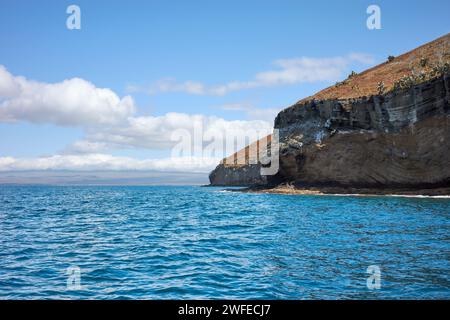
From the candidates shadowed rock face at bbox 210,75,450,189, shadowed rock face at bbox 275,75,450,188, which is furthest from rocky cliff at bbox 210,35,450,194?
shadowed rock face at bbox 275,75,450,188

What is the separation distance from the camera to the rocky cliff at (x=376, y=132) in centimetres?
6028

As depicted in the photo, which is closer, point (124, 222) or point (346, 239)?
point (346, 239)

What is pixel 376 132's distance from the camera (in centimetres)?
6700

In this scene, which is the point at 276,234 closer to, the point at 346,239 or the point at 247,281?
the point at 346,239

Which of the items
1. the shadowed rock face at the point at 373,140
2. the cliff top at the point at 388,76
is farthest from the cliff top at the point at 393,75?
the shadowed rock face at the point at 373,140

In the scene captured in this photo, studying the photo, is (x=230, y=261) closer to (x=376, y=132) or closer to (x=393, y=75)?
(x=376, y=132)

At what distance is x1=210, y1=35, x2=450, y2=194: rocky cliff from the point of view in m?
60.3

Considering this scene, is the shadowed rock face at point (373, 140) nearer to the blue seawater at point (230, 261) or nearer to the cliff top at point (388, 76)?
the cliff top at point (388, 76)

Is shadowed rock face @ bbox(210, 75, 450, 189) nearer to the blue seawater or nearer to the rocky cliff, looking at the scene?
the rocky cliff

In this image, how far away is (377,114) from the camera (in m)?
67.2

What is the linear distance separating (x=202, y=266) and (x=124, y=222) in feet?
59.5

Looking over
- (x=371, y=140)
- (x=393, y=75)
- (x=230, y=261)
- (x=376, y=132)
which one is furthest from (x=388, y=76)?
(x=230, y=261)

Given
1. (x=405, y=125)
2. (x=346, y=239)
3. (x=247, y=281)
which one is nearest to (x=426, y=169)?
(x=405, y=125)
